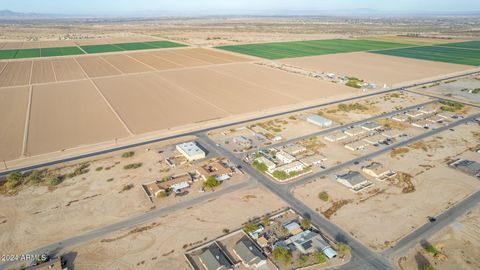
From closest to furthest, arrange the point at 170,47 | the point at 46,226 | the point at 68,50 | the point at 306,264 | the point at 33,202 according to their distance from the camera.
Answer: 1. the point at 306,264
2. the point at 46,226
3. the point at 33,202
4. the point at 68,50
5. the point at 170,47

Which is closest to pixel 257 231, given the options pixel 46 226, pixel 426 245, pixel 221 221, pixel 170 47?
pixel 221 221

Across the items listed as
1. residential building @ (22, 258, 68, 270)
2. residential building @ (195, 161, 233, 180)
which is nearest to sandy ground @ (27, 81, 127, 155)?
residential building @ (195, 161, 233, 180)

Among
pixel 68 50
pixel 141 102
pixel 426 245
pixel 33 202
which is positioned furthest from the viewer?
pixel 68 50

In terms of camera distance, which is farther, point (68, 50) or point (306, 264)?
point (68, 50)

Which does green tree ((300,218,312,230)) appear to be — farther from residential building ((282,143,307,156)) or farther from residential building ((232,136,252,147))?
residential building ((232,136,252,147))

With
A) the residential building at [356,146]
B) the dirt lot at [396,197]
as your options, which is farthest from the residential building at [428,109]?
the residential building at [356,146]

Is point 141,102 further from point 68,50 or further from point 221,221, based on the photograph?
point 68,50

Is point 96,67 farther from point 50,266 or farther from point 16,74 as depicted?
point 50,266
